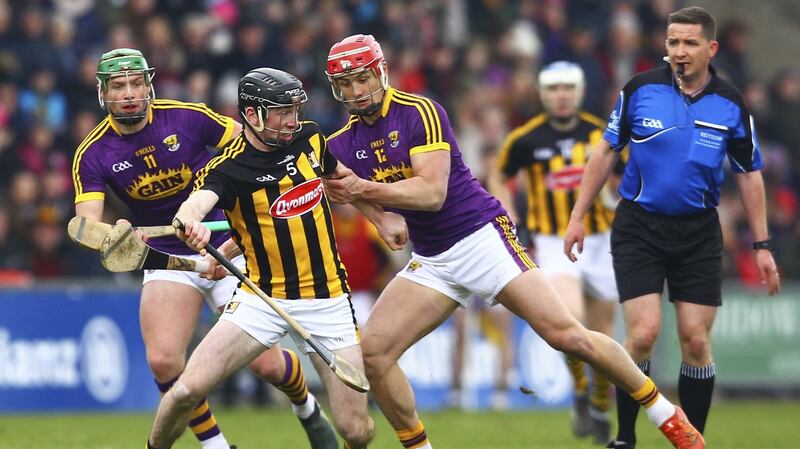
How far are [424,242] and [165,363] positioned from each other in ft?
5.43

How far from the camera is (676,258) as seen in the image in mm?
8500

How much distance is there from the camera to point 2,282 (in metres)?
14.3

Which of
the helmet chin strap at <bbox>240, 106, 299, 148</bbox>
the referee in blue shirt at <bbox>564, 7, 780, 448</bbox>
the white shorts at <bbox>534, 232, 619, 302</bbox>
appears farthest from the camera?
the white shorts at <bbox>534, 232, 619, 302</bbox>

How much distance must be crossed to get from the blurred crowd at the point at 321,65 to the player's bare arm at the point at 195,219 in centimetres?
748

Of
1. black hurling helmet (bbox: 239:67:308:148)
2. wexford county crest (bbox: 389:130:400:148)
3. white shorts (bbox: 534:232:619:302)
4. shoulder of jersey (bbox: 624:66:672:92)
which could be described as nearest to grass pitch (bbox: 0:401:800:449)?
white shorts (bbox: 534:232:619:302)

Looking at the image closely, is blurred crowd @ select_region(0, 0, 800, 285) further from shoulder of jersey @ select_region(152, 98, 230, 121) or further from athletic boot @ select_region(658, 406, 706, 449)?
shoulder of jersey @ select_region(152, 98, 230, 121)

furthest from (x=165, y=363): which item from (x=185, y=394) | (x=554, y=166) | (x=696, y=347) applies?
(x=554, y=166)

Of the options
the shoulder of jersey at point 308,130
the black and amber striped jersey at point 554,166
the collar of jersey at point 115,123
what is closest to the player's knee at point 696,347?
the shoulder of jersey at point 308,130

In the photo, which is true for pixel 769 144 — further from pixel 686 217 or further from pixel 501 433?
pixel 686 217

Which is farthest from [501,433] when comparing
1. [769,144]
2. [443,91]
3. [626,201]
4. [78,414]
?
[769,144]

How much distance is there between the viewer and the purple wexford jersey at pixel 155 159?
861cm

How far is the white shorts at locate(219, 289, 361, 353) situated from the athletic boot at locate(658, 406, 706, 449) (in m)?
1.72

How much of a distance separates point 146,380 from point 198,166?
609 centimetres

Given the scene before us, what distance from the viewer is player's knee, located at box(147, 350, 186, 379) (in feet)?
27.9
